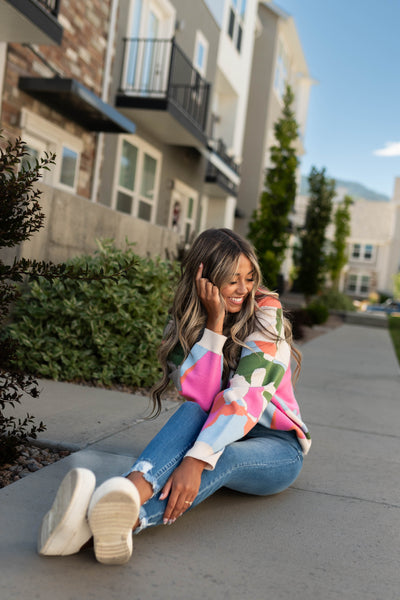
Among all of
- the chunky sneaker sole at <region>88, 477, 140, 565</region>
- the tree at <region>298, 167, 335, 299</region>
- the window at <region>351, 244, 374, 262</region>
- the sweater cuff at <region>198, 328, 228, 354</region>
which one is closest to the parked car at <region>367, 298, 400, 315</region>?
the tree at <region>298, 167, 335, 299</region>

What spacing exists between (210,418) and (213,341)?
15.1 inches

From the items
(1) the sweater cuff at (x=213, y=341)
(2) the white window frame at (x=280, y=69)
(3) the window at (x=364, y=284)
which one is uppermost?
(2) the white window frame at (x=280, y=69)

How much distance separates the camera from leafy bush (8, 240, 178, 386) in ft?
15.2

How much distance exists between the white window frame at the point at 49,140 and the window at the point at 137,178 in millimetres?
1559

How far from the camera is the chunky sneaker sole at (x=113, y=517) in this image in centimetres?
180

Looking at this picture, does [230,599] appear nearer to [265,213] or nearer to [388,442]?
[388,442]

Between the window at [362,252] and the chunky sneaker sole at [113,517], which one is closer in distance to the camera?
the chunky sneaker sole at [113,517]

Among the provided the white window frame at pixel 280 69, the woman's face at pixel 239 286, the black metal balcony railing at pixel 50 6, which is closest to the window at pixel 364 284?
the white window frame at pixel 280 69

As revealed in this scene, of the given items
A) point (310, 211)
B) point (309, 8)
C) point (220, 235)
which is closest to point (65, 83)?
point (220, 235)

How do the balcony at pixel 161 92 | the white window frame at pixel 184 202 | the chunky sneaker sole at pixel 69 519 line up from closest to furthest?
the chunky sneaker sole at pixel 69 519
the balcony at pixel 161 92
the white window frame at pixel 184 202

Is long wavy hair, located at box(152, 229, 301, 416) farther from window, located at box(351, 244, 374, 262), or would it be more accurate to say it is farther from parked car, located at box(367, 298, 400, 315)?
A: window, located at box(351, 244, 374, 262)

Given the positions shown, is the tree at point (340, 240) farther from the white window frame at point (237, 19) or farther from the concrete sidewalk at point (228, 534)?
the concrete sidewalk at point (228, 534)

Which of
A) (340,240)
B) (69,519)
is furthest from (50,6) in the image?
(340,240)

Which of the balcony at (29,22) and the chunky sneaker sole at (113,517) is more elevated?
the balcony at (29,22)
